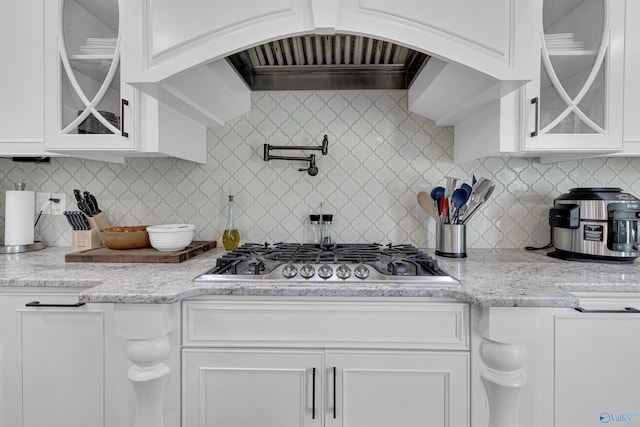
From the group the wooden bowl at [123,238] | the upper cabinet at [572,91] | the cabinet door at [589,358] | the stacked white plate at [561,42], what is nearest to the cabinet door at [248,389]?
the wooden bowl at [123,238]

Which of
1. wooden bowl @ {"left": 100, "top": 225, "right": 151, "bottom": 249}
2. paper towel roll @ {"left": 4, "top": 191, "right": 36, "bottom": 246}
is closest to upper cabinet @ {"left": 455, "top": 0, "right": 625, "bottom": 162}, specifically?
wooden bowl @ {"left": 100, "top": 225, "right": 151, "bottom": 249}

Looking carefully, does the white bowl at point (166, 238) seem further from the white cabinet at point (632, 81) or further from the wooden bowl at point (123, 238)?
the white cabinet at point (632, 81)

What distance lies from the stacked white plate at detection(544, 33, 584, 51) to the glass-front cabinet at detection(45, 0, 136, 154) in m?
1.68

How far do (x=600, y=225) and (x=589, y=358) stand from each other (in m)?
0.59

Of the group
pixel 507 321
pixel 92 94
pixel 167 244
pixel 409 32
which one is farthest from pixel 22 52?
pixel 507 321

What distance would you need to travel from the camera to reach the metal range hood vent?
5.62 feet

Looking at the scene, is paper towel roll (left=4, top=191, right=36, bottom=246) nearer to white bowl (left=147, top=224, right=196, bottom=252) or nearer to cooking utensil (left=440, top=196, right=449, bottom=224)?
white bowl (left=147, top=224, right=196, bottom=252)

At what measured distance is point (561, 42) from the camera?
1.44m

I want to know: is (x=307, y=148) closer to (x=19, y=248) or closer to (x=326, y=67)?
(x=326, y=67)

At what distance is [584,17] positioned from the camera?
1.46 meters

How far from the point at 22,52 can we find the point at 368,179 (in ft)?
5.60

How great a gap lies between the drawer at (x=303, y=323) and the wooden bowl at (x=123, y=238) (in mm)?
628

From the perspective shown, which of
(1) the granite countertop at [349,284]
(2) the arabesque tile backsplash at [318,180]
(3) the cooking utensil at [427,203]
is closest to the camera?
(1) the granite countertop at [349,284]

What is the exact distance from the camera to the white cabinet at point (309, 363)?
1.15 metres
